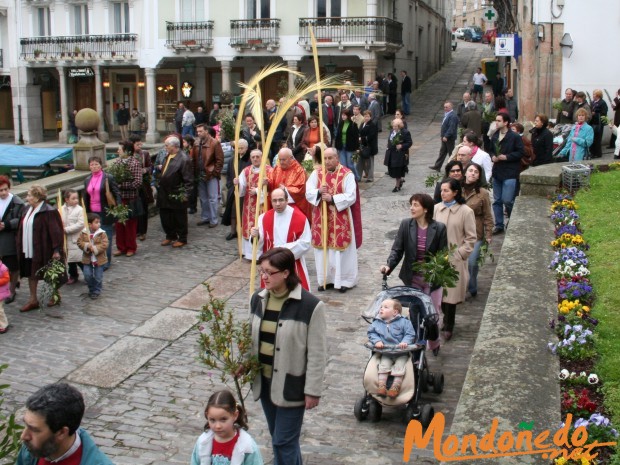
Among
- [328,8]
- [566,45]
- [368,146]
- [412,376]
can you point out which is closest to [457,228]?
[412,376]

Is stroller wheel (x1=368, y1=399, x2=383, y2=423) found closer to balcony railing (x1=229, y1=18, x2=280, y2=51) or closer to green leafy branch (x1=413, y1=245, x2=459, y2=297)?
green leafy branch (x1=413, y1=245, x2=459, y2=297)

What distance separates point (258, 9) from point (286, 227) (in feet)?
90.3

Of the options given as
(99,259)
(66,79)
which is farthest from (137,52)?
(99,259)

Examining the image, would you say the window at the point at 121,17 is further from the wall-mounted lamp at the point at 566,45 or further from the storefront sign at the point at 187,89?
the wall-mounted lamp at the point at 566,45

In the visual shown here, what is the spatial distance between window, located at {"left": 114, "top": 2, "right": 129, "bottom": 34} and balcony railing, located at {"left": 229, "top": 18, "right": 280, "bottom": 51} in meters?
5.78

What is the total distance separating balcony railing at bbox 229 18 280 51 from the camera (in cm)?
3447

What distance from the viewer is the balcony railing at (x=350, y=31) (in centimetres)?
3312

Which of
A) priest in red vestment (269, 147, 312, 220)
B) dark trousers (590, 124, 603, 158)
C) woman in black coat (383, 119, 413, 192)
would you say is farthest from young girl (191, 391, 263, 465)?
dark trousers (590, 124, 603, 158)

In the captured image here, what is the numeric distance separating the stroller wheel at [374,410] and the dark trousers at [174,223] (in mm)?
7482

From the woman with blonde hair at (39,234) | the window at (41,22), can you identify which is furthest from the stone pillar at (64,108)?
the woman with blonde hair at (39,234)

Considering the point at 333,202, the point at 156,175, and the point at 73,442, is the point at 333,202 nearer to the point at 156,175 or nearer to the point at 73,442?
the point at 156,175

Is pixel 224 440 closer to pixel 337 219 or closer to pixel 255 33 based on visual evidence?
pixel 337 219

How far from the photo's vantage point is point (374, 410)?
23.1ft

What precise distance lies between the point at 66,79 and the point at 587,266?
119ft
